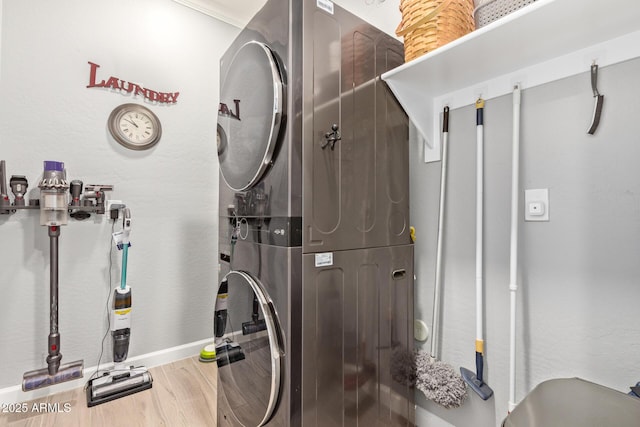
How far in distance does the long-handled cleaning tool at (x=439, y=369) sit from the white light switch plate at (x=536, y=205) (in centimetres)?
35

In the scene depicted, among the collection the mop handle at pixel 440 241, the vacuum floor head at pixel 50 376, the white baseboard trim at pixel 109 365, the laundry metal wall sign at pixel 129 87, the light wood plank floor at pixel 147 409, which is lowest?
the light wood plank floor at pixel 147 409

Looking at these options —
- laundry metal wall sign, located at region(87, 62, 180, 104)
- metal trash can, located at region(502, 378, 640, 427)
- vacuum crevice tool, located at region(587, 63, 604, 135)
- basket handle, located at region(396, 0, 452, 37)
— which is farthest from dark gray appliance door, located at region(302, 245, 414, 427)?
laundry metal wall sign, located at region(87, 62, 180, 104)

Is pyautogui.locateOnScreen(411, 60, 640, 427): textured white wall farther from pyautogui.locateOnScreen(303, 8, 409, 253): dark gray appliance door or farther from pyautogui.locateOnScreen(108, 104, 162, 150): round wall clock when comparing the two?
pyautogui.locateOnScreen(108, 104, 162, 150): round wall clock

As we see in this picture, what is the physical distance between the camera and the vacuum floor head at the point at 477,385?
1281 mm

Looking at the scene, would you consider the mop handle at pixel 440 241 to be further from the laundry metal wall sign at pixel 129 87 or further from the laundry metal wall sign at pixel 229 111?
the laundry metal wall sign at pixel 129 87

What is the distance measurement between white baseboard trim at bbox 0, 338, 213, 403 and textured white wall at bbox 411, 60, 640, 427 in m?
1.91

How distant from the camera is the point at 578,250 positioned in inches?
43.3

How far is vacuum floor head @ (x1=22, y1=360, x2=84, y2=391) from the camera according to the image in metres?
1.77

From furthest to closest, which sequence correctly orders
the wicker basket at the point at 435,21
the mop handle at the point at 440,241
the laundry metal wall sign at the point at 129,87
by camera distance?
1. the laundry metal wall sign at the point at 129,87
2. the mop handle at the point at 440,241
3. the wicker basket at the point at 435,21

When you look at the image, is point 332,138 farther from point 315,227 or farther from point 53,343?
point 53,343

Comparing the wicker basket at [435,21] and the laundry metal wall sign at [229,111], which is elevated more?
the wicker basket at [435,21]

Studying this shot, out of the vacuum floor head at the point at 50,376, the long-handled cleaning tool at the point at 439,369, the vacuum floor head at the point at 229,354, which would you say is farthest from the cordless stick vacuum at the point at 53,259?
the long-handled cleaning tool at the point at 439,369

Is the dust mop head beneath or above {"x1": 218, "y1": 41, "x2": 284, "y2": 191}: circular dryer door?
beneath

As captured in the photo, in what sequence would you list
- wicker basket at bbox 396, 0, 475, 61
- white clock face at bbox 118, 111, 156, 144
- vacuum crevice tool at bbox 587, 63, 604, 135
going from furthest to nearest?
1. white clock face at bbox 118, 111, 156, 144
2. wicker basket at bbox 396, 0, 475, 61
3. vacuum crevice tool at bbox 587, 63, 604, 135
